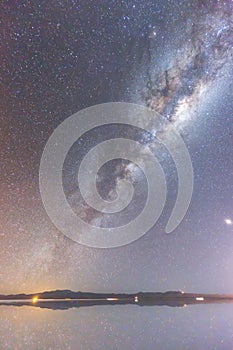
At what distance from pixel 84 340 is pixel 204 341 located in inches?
103

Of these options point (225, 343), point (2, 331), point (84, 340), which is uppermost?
point (2, 331)

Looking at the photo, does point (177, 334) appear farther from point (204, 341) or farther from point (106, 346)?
point (106, 346)

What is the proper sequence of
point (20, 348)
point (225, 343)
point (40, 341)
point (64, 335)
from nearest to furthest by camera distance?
point (20, 348)
point (225, 343)
point (40, 341)
point (64, 335)

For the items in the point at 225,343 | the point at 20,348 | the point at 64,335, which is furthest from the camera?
the point at 64,335

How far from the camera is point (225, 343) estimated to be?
637cm

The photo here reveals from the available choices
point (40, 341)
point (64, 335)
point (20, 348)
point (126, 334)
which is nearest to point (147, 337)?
point (126, 334)

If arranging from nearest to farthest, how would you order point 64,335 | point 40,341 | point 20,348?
point 20,348, point 40,341, point 64,335

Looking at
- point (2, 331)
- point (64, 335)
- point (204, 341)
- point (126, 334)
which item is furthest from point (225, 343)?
point (2, 331)

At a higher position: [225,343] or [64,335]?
[64,335]

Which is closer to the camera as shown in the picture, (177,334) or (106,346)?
(106,346)

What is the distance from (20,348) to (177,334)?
3.97 m

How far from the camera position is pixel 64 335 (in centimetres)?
767

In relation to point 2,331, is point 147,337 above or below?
below

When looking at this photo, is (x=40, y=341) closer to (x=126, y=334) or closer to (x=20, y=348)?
(x=20, y=348)
